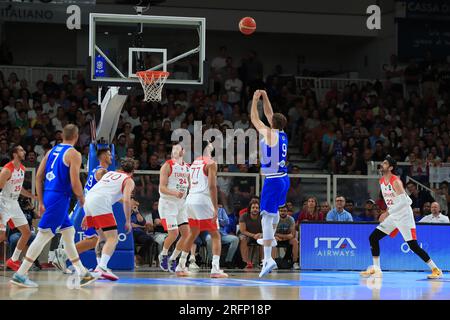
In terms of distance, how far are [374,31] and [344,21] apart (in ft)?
3.73

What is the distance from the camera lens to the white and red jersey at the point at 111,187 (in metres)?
13.3

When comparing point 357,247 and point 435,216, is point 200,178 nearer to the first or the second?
point 357,247

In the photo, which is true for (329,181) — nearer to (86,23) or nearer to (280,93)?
(280,93)

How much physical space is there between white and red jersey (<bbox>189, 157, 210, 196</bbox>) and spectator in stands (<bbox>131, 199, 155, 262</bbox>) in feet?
10.4

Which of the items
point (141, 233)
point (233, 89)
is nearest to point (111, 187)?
point (141, 233)

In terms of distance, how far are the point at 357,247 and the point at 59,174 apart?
795 centimetres

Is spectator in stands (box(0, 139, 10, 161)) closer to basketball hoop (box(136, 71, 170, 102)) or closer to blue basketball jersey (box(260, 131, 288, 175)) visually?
basketball hoop (box(136, 71, 170, 102))

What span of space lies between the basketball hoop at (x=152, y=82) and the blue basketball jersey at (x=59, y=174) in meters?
3.31

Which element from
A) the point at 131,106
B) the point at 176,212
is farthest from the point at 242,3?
the point at 176,212

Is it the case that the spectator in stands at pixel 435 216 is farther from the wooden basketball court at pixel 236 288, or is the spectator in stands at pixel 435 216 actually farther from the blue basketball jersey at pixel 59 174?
the blue basketball jersey at pixel 59 174

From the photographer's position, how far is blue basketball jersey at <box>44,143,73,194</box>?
38.4 ft

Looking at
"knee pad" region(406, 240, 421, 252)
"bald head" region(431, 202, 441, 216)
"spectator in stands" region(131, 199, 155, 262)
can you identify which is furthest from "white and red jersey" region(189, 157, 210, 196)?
"bald head" region(431, 202, 441, 216)

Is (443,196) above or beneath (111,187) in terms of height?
beneath

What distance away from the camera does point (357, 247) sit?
17.8 m
